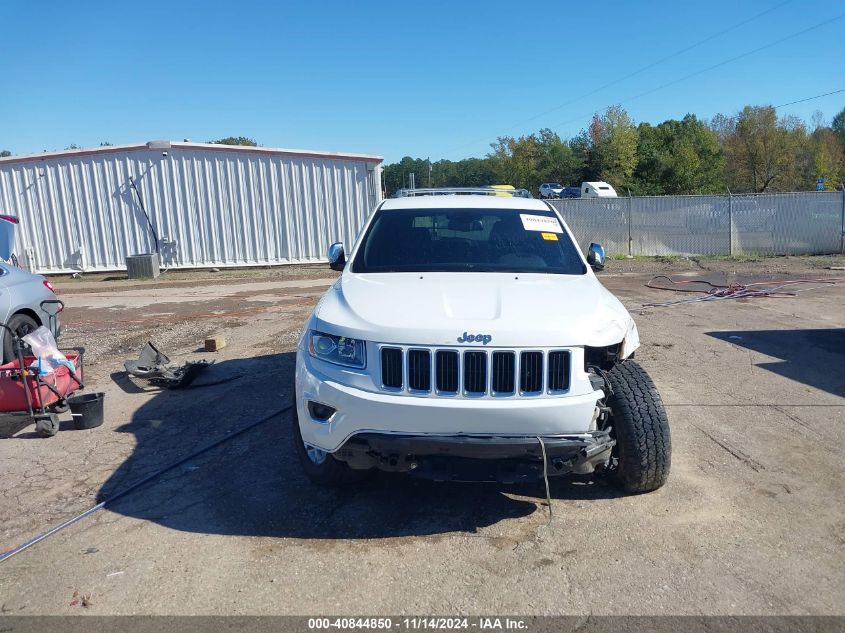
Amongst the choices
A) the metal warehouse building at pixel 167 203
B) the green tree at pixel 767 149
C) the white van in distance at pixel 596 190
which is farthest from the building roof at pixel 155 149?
the green tree at pixel 767 149

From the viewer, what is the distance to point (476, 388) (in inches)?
133

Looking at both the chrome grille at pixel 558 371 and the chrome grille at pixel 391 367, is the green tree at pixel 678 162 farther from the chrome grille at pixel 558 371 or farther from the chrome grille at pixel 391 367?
the chrome grille at pixel 391 367

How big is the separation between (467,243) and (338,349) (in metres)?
1.77

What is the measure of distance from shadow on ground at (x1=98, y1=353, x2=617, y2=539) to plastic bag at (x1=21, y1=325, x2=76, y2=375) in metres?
0.99

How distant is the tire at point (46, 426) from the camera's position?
5184 mm

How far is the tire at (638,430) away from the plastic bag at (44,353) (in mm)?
4520

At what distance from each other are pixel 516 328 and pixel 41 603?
2634mm

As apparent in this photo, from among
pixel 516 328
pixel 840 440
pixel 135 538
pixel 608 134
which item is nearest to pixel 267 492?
pixel 135 538

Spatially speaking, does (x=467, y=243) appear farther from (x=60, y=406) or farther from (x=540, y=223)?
(x=60, y=406)

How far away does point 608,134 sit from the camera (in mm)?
47375

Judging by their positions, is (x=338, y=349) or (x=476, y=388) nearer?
(x=476, y=388)

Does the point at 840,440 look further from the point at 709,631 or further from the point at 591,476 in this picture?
the point at 709,631

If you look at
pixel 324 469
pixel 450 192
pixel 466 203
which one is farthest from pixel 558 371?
pixel 450 192

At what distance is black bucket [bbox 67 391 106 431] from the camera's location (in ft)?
17.5
